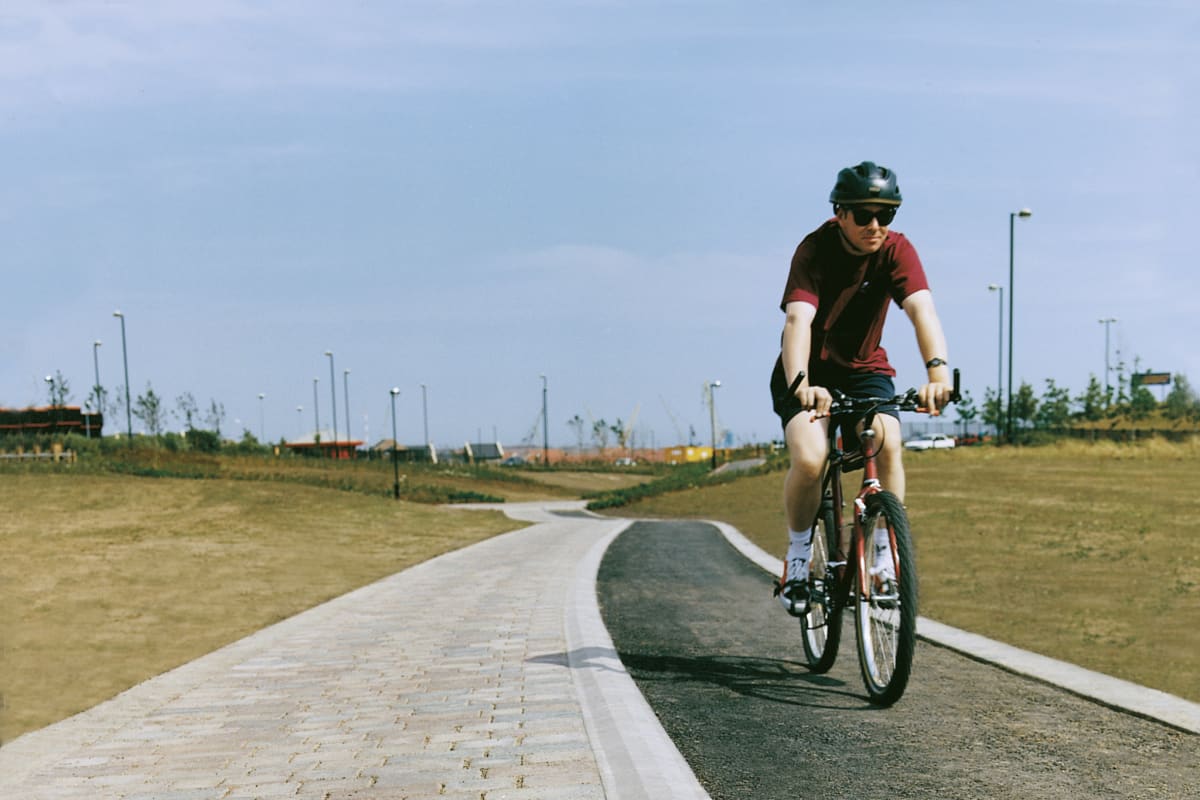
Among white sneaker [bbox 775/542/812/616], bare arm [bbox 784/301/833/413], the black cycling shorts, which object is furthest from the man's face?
white sneaker [bbox 775/542/812/616]

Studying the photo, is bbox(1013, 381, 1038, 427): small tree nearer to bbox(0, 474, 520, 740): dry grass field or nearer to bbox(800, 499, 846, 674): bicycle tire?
bbox(0, 474, 520, 740): dry grass field

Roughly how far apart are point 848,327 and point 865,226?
0.57m

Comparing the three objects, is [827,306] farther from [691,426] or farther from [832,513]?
[691,426]

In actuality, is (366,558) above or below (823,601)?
below

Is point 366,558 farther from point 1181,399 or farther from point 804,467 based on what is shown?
point 1181,399

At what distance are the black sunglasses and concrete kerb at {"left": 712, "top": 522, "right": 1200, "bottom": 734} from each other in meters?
2.48

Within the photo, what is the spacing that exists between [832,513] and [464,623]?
4.24 metres

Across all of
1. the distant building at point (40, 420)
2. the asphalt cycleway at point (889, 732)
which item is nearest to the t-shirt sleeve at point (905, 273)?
the asphalt cycleway at point (889, 732)

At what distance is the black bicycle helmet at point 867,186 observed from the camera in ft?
15.7

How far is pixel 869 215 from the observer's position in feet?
15.9

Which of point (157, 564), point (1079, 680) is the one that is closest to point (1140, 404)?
point (157, 564)

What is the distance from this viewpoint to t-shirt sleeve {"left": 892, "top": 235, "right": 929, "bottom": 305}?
5027 mm

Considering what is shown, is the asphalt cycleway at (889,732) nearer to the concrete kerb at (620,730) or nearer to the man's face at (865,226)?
the concrete kerb at (620,730)

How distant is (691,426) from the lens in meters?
154
